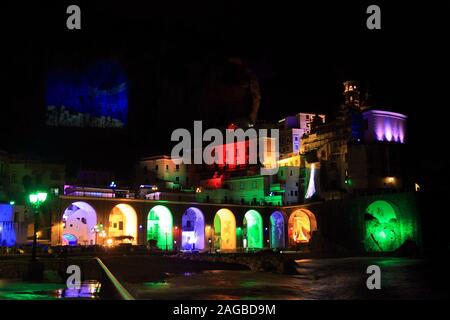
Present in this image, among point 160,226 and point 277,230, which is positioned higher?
point 160,226

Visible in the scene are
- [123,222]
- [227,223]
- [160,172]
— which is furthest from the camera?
[160,172]

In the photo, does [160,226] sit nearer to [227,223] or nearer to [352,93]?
[227,223]

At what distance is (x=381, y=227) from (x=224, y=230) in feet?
79.3

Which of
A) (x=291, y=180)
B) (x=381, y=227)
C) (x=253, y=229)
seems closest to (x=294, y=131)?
(x=291, y=180)

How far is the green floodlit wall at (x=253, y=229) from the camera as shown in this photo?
72.6m

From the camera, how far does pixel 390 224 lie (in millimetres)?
56469

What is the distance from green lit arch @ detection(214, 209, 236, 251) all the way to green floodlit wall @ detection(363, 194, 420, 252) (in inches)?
795

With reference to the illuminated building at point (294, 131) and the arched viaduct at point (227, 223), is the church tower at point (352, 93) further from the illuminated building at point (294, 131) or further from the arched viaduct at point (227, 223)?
the arched viaduct at point (227, 223)

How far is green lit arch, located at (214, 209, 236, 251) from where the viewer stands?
70.8 m

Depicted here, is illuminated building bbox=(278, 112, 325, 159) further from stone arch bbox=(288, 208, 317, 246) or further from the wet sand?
the wet sand

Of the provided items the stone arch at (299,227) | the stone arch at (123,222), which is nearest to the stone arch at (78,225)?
the stone arch at (123,222)

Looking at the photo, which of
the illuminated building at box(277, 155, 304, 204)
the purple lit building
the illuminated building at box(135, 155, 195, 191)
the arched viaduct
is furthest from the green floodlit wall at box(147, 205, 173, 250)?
the purple lit building

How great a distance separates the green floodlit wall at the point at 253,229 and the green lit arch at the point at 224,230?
10.5ft

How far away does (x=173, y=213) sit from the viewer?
6412 cm
